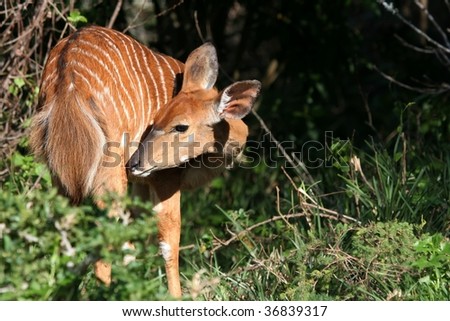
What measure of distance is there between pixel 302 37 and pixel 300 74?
0.33 m

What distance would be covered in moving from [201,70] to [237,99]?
13.2 inches

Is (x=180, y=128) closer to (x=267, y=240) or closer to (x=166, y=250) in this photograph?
(x=166, y=250)

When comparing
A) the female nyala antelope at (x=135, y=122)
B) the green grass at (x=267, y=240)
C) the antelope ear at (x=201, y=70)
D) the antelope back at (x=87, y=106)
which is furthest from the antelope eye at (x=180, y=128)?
the green grass at (x=267, y=240)

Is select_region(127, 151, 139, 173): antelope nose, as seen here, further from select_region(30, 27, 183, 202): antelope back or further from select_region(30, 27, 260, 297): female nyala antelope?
select_region(30, 27, 183, 202): antelope back

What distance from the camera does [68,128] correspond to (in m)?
4.70

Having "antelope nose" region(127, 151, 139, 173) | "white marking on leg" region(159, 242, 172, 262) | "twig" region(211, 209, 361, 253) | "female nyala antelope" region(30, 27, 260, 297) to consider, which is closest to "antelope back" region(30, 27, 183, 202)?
"female nyala antelope" region(30, 27, 260, 297)

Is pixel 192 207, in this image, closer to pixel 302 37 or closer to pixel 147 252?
pixel 302 37

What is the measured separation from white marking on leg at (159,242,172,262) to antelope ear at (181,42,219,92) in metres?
0.89

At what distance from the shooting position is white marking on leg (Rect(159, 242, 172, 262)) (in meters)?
5.50

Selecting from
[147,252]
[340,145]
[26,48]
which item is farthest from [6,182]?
[147,252]

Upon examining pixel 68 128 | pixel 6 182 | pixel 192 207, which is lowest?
pixel 192 207

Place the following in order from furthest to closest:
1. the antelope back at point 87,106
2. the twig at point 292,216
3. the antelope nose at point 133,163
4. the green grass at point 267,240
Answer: the twig at point 292,216
the antelope nose at point 133,163
the antelope back at point 87,106
the green grass at point 267,240

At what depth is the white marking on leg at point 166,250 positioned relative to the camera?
216 inches

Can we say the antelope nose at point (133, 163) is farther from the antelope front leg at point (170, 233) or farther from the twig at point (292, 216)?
the twig at point (292, 216)
